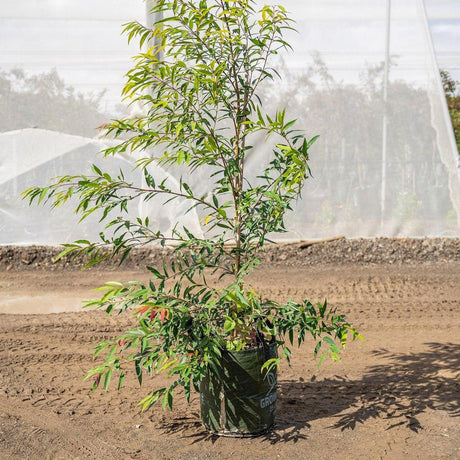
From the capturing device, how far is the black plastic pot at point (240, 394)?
297cm

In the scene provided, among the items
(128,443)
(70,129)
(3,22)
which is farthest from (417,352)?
(3,22)

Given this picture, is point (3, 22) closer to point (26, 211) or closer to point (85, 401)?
point (26, 211)

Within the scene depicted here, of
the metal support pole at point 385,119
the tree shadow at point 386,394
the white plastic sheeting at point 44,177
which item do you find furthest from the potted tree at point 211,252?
the metal support pole at point 385,119

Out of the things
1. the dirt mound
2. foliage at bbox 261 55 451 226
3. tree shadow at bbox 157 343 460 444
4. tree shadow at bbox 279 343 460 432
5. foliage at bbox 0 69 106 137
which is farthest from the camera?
foliage at bbox 261 55 451 226

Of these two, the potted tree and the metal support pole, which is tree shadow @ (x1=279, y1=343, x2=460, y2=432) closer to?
the potted tree

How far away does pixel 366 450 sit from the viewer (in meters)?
3.00

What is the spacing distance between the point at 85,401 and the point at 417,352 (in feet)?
7.64

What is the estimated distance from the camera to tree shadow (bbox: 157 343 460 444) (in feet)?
10.7

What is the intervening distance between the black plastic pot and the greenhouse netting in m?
4.94

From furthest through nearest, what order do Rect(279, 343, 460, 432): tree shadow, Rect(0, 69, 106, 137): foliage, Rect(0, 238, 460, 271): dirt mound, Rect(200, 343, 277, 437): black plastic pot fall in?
Rect(0, 69, 106, 137): foliage, Rect(0, 238, 460, 271): dirt mound, Rect(279, 343, 460, 432): tree shadow, Rect(200, 343, 277, 437): black plastic pot

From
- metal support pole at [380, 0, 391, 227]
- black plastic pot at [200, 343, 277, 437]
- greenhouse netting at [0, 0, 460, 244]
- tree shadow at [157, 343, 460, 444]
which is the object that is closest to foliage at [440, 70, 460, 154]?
greenhouse netting at [0, 0, 460, 244]

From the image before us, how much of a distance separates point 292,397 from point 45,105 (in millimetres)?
5551

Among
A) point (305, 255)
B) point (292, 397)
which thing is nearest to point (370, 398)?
point (292, 397)

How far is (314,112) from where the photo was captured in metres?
8.02
